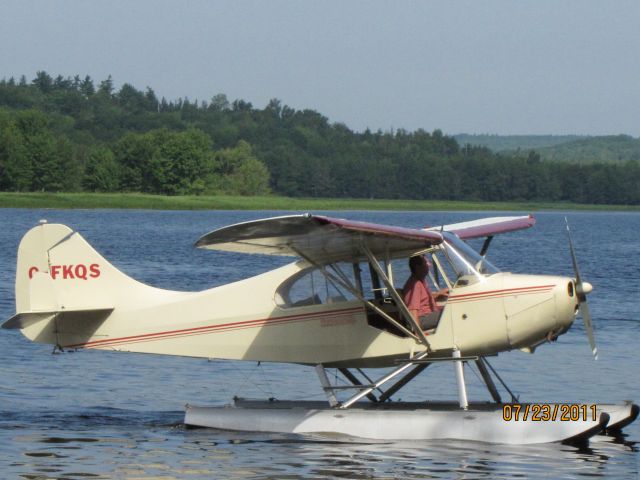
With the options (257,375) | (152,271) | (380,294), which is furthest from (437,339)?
(152,271)

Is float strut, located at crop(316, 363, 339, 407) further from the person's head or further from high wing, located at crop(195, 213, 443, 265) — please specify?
the person's head

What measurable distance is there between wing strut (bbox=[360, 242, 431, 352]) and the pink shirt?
11 cm

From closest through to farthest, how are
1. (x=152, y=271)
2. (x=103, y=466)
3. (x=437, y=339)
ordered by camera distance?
(x=103, y=466) < (x=437, y=339) < (x=152, y=271)

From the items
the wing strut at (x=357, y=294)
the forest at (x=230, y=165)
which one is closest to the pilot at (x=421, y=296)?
the wing strut at (x=357, y=294)

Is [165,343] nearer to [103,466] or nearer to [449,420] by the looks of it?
[103,466]

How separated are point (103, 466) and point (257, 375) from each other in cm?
562

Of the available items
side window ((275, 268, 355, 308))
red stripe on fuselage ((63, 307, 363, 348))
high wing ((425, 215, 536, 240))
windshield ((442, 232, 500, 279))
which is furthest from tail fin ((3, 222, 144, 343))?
high wing ((425, 215, 536, 240))

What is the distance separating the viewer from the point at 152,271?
3372 cm

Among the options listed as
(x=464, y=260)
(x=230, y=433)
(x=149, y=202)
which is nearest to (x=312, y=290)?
(x=464, y=260)

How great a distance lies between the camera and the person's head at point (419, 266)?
12000mm
